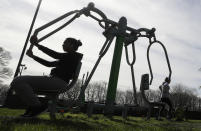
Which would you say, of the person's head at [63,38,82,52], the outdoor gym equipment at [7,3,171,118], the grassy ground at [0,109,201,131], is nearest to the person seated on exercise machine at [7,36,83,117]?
the person's head at [63,38,82,52]

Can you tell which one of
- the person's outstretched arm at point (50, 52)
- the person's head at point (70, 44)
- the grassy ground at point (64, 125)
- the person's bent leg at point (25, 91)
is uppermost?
the person's head at point (70, 44)

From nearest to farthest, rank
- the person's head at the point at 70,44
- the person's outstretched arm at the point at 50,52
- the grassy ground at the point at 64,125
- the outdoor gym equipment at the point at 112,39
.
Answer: the grassy ground at the point at 64,125, the person's outstretched arm at the point at 50,52, the person's head at the point at 70,44, the outdoor gym equipment at the point at 112,39

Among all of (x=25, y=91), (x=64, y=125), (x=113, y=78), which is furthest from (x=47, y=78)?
(x=113, y=78)

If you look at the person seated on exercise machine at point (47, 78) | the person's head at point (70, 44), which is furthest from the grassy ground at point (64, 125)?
the person's head at point (70, 44)

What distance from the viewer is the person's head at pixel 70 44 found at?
343cm

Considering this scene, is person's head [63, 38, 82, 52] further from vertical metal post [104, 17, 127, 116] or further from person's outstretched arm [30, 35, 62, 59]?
vertical metal post [104, 17, 127, 116]

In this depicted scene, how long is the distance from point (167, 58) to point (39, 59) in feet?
11.5

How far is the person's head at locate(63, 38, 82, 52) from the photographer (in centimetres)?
343

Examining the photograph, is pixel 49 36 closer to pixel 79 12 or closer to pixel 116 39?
pixel 79 12

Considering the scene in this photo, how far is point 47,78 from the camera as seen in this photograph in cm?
298

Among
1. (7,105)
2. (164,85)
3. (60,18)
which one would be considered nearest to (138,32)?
(60,18)

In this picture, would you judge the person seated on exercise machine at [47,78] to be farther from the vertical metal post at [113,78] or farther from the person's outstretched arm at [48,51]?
the vertical metal post at [113,78]

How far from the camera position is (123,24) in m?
5.48

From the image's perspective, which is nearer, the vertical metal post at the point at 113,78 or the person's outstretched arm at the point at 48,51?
the person's outstretched arm at the point at 48,51
